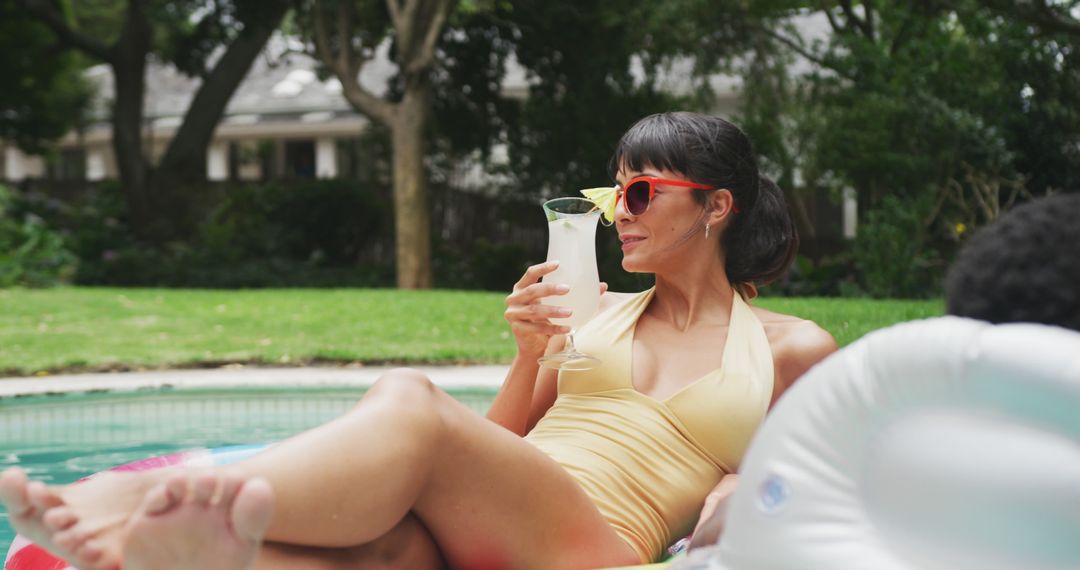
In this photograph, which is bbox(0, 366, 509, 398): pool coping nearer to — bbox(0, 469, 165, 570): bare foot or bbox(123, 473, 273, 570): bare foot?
bbox(0, 469, 165, 570): bare foot

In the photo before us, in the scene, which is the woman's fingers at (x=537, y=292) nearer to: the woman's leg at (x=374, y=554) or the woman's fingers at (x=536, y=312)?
the woman's fingers at (x=536, y=312)

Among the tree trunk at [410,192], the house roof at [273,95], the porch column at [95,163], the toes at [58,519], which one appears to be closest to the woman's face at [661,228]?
the toes at [58,519]

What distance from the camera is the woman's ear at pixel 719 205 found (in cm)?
282

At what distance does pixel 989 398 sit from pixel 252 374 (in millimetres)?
6551

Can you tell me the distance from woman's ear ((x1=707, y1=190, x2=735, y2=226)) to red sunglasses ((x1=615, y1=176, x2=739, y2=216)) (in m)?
0.06

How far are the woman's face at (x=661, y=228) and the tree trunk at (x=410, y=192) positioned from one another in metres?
11.7

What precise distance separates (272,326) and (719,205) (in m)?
7.68

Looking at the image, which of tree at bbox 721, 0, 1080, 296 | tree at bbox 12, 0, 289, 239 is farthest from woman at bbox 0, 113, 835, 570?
tree at bbox 12, 0, 289, 239

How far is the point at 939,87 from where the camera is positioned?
13.2m

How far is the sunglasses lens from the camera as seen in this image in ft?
9.07

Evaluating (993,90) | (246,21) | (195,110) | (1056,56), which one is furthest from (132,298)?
(1056,56)

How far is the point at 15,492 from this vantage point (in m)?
1.66

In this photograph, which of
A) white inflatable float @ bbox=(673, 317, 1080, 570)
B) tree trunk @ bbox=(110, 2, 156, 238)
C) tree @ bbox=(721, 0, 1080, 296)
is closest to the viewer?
white inflatable float @ bbox=(673, 317, 1080, 570)

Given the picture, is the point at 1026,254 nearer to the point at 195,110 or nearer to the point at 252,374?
the point at 252,374
